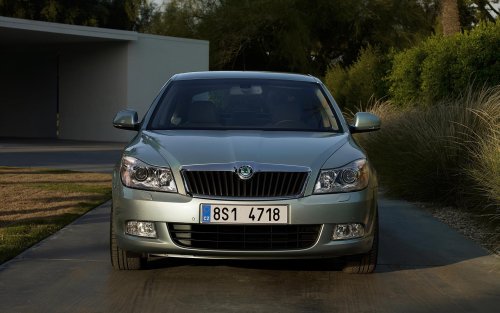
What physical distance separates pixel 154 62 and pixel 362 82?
23.2 feet

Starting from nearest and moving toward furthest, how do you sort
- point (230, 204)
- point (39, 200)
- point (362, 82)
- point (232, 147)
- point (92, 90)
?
point (230, 204), point (232, 147), point (39, 200), point (362, 82), point (92, 90)

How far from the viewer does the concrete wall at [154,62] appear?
1024 inches

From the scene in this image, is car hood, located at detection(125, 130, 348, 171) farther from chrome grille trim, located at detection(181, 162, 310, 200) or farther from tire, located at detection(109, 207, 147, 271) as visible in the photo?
tire, located at detection(109, 207, 147, 271)

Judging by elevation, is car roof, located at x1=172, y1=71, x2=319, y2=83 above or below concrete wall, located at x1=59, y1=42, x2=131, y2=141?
above

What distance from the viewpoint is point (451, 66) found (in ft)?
47.8

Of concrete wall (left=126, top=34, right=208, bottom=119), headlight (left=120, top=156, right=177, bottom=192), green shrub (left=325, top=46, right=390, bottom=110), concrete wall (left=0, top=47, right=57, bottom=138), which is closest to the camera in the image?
headlight (left=120, top=156, right=177, bottom=192)

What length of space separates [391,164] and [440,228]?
2.90m

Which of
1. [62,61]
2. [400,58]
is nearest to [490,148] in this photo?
[400,58]

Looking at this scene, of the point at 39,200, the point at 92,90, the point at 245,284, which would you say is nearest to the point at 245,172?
the point at 245,284

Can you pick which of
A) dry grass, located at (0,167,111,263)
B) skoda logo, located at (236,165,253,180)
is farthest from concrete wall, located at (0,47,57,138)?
skoda logo, located at (236,165,253,180)

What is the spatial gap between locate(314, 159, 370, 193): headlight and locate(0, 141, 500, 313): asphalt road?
0.75 meters

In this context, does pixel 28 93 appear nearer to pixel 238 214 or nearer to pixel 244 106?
pixel 244 106

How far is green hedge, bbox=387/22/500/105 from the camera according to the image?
1348cm

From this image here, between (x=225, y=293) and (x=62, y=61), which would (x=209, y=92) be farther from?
(x=62, y=61)
